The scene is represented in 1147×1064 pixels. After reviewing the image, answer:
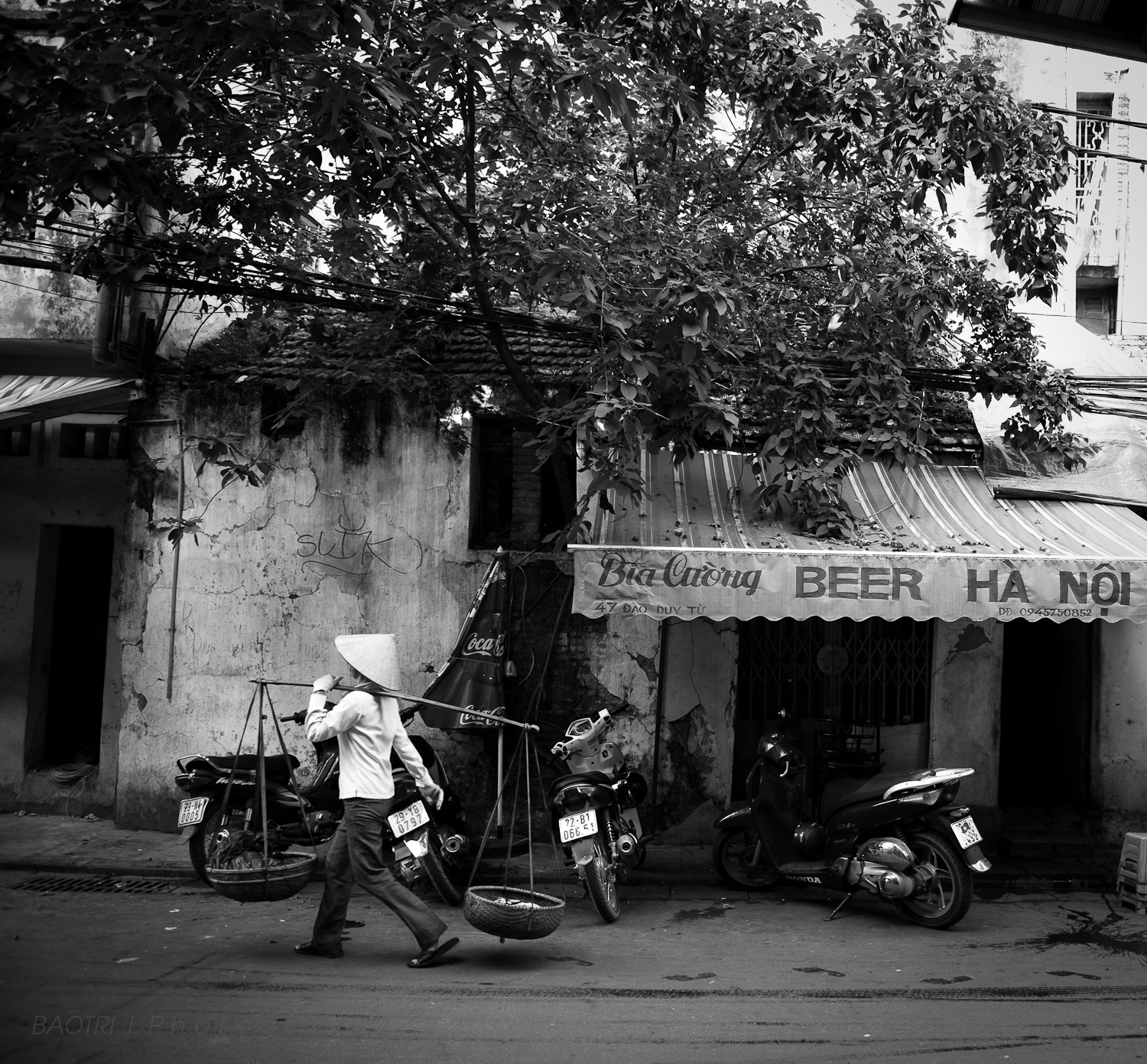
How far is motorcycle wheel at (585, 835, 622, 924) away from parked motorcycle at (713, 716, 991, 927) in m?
1.08

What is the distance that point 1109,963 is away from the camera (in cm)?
577

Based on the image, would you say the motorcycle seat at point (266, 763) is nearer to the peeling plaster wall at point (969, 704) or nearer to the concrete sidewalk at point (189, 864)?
the concrete sidewalk at point (189, 864)

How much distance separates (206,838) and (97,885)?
88 cm

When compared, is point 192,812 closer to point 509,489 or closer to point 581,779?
point 581,779

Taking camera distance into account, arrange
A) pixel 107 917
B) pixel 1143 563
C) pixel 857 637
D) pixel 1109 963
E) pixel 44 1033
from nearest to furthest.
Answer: pixel 44 1033
pixel 1109 963
pixel 107 917
pixel 1143 563
pixel 857 637

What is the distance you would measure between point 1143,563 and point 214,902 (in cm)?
663

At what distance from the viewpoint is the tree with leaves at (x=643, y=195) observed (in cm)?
608

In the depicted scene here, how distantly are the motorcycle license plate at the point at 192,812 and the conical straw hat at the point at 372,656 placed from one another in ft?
6.91

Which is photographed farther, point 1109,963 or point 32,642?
point 32,642

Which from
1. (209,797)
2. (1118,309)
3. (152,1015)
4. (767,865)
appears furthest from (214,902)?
(1118,309)

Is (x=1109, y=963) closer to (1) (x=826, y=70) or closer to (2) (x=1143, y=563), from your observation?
(2) (x=1143, y=563)

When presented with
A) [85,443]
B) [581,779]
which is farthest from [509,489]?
[85,443]

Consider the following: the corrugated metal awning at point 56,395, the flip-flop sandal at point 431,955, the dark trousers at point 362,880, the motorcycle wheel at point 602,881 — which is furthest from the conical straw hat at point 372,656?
the corrugated metal awning at point 56,395

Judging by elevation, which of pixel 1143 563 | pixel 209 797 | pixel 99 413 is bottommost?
pixel 209 797
